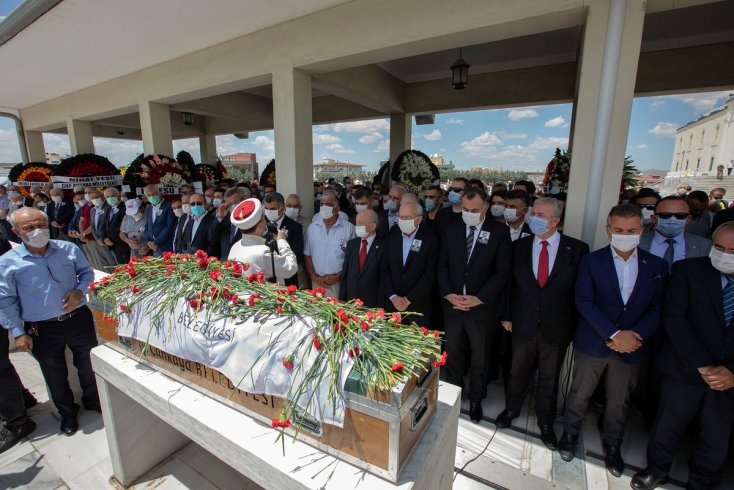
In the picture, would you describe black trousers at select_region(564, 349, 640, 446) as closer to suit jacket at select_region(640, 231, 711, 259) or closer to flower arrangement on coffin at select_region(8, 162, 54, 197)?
suit jacket at select_region(640, 231, 711, 259)

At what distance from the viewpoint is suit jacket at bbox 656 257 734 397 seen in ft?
6.77

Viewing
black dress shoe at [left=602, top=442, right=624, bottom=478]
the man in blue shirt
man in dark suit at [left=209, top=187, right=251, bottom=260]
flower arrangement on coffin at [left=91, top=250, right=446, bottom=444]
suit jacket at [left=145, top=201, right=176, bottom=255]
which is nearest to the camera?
flower arrangement on coffin at [left=91, top=250, right=446, bottom=444]

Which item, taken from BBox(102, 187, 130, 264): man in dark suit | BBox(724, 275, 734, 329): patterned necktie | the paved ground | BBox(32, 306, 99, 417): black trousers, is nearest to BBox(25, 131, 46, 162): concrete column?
BBox(102, 187, 130, 264): man in dark suit

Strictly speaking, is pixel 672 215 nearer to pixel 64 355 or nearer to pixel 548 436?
pixel 548 436

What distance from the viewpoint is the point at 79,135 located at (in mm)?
8766

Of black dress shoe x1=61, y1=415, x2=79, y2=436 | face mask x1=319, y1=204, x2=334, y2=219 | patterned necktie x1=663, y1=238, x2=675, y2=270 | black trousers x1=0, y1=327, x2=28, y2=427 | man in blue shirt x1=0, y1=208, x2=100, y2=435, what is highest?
face mask x1=319, y1=204, x2=334, y2=219

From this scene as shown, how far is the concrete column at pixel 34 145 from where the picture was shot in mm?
10577

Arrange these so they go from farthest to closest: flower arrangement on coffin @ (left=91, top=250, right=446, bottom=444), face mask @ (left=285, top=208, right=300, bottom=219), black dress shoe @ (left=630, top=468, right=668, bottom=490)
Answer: face mask @ (left=285, top=208, right=300, bottom=219), black dress shoe @ (left=630, top=468, right=668, bottom=490), flower arrangement on coffin @ (left=91, top=250, right=446, bottom=444)

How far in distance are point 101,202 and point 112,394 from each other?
5553mm

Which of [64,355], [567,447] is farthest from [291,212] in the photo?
[567,447]

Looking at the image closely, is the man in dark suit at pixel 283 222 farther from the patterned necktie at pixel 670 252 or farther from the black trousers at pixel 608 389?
the patterned necktie at pixel 670 252

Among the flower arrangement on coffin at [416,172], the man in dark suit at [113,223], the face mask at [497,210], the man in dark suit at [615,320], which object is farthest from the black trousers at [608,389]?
the man in dark suit at [113,223]

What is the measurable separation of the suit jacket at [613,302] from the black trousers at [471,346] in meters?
0.72

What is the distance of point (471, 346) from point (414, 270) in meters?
0.81
